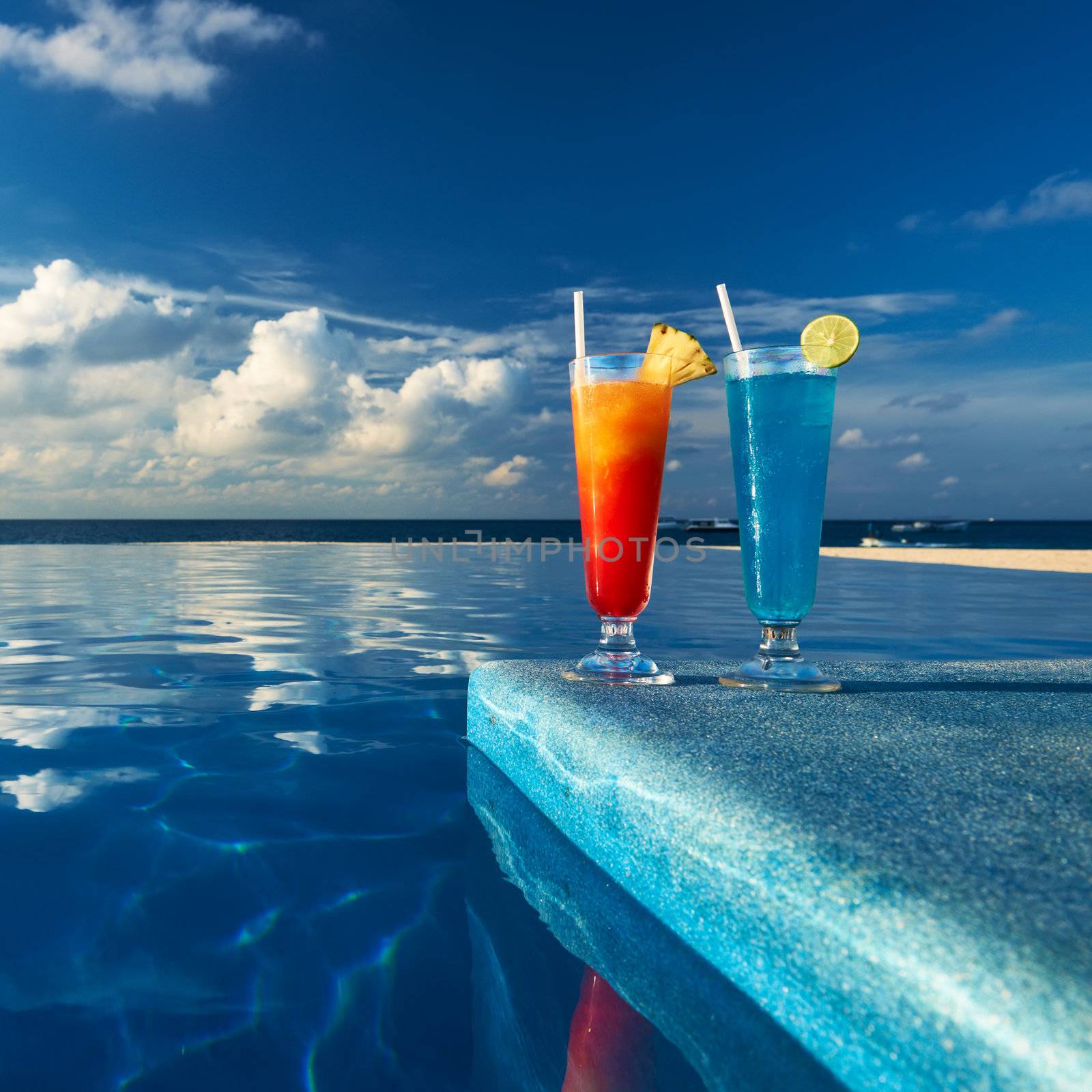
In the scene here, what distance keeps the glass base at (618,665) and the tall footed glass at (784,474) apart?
0.72 feet

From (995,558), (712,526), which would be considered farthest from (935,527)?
(995,558)

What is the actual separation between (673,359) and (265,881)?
133 cm

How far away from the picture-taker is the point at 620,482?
185 centimetres

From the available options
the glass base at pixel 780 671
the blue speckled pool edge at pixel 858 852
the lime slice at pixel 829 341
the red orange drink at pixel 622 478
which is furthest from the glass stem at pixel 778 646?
the lime slice at pixel 829 341

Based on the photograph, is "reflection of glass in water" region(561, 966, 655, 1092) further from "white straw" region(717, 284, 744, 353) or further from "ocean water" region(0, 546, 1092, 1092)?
"white straw" region(717, 284, 744, 353)

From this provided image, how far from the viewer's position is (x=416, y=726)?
8.30 feet

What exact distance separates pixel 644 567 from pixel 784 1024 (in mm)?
1093

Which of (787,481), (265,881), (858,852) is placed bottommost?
(265,881)

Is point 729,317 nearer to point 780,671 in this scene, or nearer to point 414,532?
point 780,671

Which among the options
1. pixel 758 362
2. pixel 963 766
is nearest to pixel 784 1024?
pixel 963 766

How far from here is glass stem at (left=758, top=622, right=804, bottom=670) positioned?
183 centimetres

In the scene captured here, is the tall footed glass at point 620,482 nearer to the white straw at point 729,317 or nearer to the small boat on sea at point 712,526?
the white straw at point 729,317

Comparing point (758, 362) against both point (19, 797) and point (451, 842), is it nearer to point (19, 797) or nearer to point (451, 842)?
point (451, 842)

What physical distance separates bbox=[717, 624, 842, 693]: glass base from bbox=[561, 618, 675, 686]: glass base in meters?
0.16
